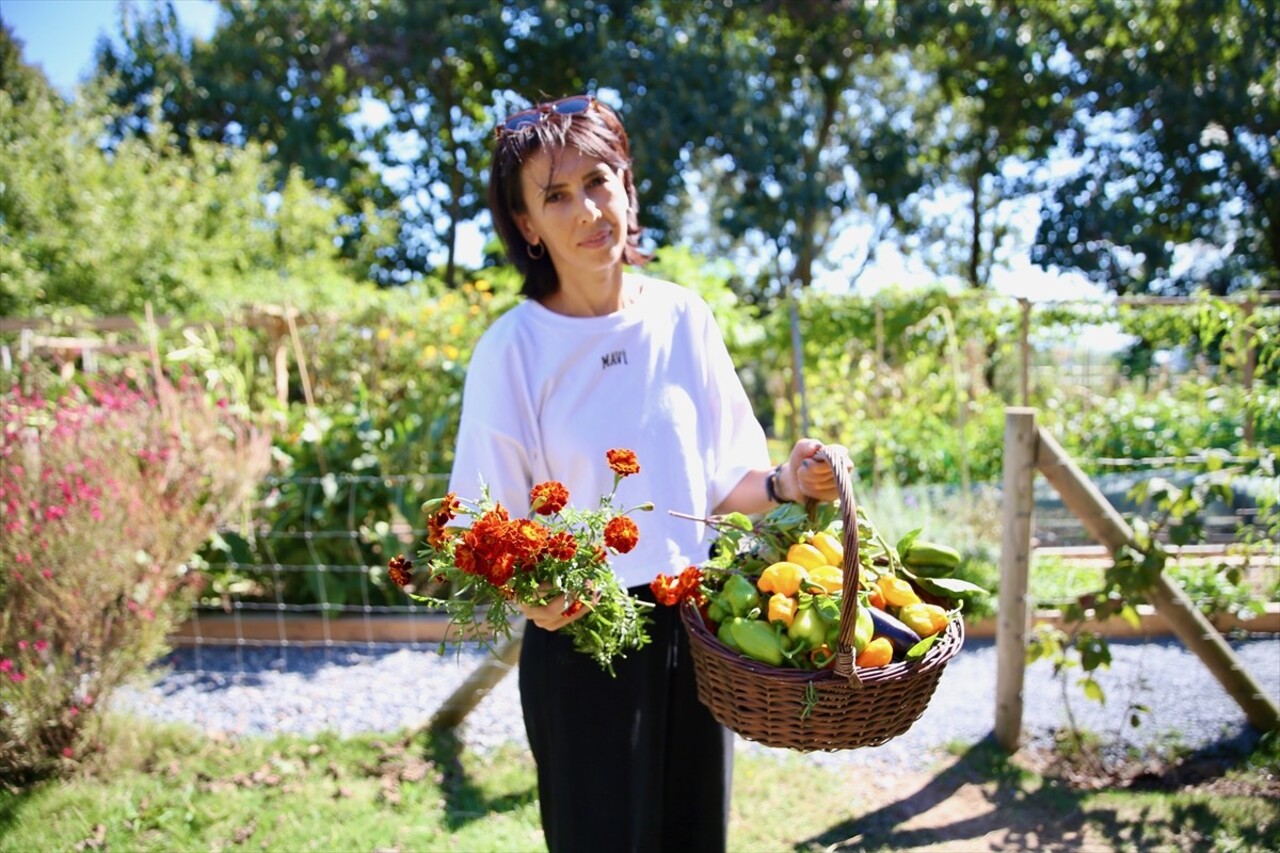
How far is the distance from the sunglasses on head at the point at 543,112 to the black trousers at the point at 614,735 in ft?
2.86

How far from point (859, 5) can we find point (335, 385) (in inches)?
439

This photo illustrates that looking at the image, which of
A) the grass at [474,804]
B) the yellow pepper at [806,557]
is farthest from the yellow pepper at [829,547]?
the grass at [474,804]

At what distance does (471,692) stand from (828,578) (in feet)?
6.90

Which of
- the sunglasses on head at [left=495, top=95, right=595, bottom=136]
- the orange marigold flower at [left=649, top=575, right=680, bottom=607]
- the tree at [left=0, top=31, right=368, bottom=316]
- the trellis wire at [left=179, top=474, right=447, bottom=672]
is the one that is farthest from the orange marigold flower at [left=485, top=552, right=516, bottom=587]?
the tree at [left=0, top=31, right=368, bottom=316]

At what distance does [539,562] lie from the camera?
4.36ft

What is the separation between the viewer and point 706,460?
1733mm

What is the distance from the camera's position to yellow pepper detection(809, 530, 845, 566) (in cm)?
149

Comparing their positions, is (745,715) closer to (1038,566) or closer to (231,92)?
(1038,566)

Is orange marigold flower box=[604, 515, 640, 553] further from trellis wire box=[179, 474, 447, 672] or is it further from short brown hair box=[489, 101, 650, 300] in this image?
trellis wire box=[179, 474, 447, 672]

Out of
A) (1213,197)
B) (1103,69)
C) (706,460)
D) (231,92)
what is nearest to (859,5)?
(1103,69)

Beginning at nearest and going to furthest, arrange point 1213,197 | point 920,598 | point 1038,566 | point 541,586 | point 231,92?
1. point 541,586
2. point 920,598
3. point 1038,566
4. point 1213,197
5. point 231,92

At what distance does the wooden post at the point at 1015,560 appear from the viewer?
302 cm

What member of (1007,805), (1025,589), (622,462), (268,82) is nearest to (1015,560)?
(1025,589)

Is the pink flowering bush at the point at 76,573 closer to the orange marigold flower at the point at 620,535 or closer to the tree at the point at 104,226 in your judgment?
the orange marigold flower at the point at 620,535
